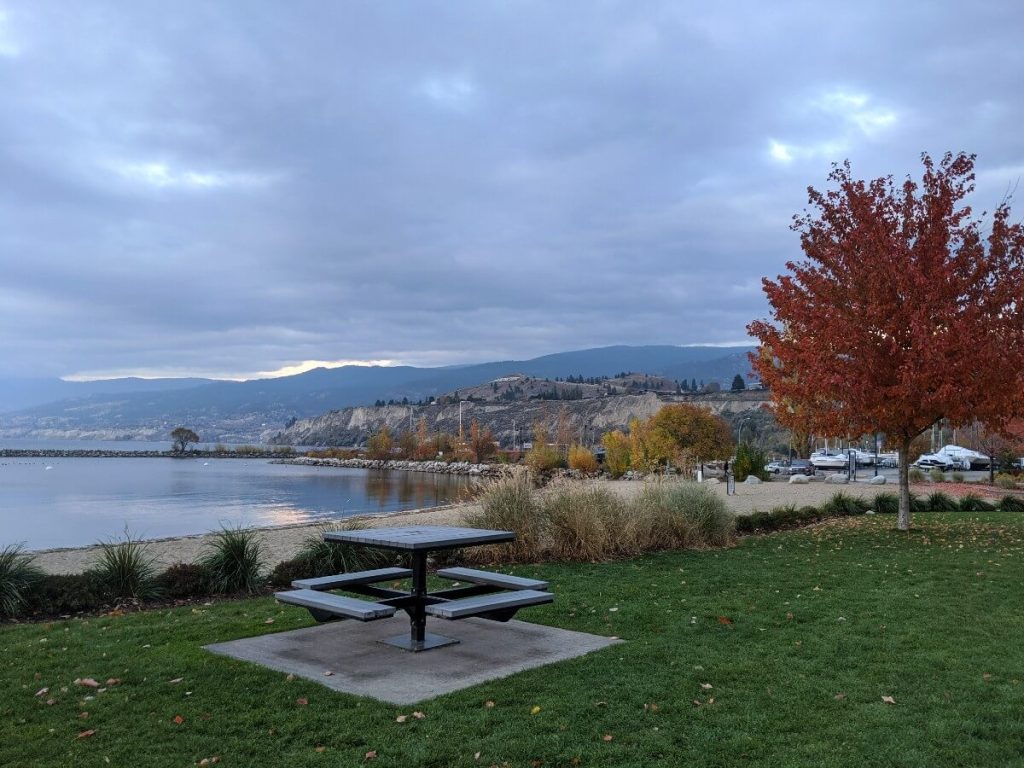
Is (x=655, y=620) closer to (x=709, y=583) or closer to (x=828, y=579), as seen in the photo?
(x=709, y=583)

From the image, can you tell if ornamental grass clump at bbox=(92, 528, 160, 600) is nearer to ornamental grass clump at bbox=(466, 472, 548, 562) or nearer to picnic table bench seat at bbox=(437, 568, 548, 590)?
picnic table bench seat at bbox=(437, 568, 548, 590)

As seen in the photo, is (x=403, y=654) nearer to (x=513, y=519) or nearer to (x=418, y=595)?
(x=418, y=595)

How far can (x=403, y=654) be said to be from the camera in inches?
242

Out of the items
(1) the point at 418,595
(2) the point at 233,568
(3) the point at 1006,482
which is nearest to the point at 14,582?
(2) the point at 233,568

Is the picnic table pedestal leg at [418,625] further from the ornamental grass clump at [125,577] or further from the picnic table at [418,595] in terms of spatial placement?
the ornamental grass clump at [125,577]

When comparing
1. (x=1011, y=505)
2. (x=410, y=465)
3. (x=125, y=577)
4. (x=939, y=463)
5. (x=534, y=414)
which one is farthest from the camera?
(x=534, y=414)

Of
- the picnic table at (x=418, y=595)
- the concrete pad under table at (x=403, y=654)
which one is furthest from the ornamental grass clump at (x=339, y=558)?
the picnic table at (x=418, y=595)

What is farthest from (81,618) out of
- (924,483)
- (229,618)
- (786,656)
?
(924,483)

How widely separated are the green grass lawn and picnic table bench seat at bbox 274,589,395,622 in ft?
2.00

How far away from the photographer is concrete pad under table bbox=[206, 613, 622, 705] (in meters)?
5.32

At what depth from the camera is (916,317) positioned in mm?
12898

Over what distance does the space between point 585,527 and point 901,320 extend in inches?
266

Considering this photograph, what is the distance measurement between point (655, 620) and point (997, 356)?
9.02 m

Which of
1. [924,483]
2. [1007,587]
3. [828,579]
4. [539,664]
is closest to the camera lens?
[539,664]
